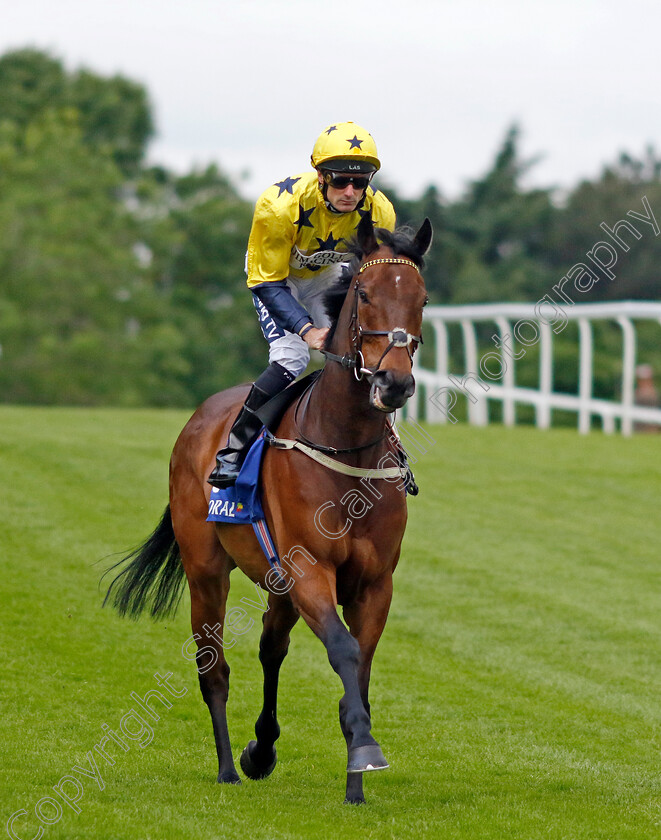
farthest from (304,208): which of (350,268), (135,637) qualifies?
(135,637)

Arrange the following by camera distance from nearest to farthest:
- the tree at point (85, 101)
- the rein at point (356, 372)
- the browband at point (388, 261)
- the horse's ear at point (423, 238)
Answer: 1. the rein at point (356, 372)
2. the browband at point (388, 261)
3. the horse's ear at point (423, 238)
4. the tree at point (85, 101)

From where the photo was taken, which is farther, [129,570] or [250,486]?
[129,570]

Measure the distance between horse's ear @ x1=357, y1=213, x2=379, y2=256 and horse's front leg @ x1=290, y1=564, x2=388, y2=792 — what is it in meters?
1.29

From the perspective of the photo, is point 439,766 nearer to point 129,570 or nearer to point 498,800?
point 498,800

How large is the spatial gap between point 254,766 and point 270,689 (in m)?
0.36

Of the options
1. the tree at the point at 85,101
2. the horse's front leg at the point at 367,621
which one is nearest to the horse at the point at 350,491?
the horse's front leg at the point at 367,621

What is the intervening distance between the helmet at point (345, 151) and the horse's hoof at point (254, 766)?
2709 millimetres

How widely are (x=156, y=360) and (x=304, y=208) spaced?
33.2 metres

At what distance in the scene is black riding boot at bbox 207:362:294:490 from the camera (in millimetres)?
5504

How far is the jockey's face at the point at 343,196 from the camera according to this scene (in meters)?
5.22

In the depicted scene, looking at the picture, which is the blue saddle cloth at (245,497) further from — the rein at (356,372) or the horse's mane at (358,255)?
the horse's mane at (358,255)

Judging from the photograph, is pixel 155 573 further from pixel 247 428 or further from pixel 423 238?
pixel 423 238

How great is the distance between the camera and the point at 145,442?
521 inches

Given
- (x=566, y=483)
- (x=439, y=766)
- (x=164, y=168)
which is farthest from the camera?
(x=164, y=168)
